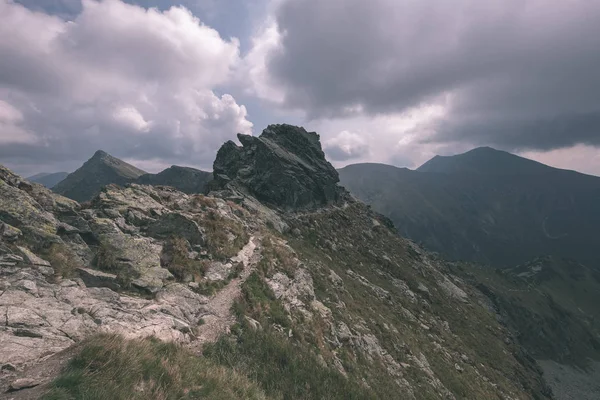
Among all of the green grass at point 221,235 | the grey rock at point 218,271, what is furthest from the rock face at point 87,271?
the grey rock at point 218,271

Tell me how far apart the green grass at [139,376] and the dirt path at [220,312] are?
3.10 meters

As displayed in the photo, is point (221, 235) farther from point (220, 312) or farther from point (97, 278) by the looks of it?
point (97, 278)

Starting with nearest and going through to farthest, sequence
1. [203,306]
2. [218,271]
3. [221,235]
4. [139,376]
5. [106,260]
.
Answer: [139,376], [106,260], [203,306], [218,271], [221,235]

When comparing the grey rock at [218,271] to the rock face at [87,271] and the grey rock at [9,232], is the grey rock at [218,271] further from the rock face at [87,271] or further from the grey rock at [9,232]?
the grey rock at [9,232]

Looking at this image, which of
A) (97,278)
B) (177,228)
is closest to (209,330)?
(97,278)

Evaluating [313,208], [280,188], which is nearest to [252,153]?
[280,188]

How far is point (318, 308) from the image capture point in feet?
86.8

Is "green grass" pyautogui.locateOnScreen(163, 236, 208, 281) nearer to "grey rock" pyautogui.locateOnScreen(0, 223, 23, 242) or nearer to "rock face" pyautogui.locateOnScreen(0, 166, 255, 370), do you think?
"rock face" pyautogui.locateOnScreen(0, 166, 255, 370)

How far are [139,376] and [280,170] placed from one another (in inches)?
2699

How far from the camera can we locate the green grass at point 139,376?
8523 millimetres

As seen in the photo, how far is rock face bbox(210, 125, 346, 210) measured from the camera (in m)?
72.9

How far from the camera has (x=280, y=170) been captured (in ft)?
253

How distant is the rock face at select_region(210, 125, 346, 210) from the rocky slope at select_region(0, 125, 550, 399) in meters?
28.9

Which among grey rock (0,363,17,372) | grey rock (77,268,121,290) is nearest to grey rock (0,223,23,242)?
grey rock (77,268,121,290)
